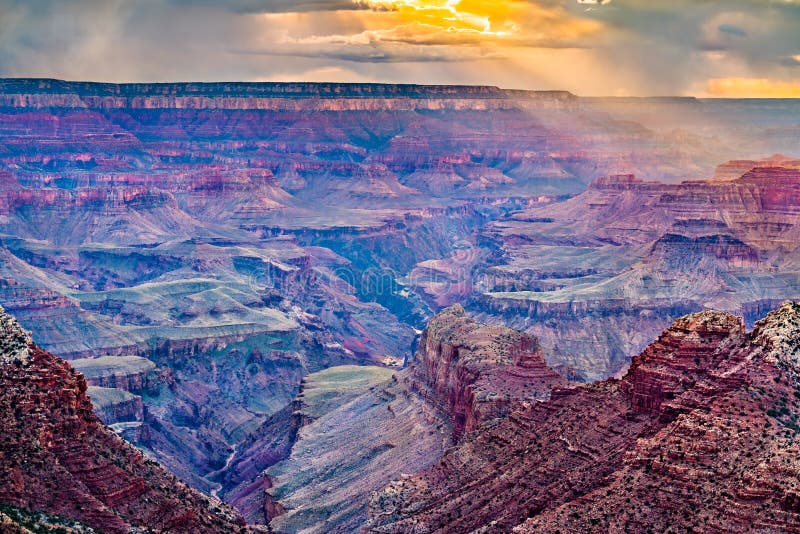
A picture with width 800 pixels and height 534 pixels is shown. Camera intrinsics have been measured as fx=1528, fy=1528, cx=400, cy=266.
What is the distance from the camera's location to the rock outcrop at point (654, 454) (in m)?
44.9

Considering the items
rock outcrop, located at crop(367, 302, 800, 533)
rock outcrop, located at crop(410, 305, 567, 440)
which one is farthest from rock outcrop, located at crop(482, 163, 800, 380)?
rock outcrop, located at crop(367, 302, 800, 533)

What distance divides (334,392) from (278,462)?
14.8 meters

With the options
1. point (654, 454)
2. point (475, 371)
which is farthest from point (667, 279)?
point (654, 454)

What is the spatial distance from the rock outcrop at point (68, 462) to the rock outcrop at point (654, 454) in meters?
10.8

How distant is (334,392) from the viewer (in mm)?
117188

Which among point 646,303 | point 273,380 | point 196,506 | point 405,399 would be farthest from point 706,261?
point 196,506

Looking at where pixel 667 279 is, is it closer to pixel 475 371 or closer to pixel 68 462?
pixel 475 371

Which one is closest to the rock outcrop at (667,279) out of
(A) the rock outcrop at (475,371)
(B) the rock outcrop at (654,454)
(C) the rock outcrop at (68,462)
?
(A) the rock outcrop at (475,371)

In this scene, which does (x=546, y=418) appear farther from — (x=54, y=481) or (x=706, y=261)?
(x=706, y=261)

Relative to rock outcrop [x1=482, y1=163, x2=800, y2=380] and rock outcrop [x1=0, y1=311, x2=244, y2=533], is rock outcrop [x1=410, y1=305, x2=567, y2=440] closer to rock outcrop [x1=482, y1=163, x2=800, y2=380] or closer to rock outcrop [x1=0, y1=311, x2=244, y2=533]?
rock outcrop [x1=0, y1=311, x2=244, y2=533]

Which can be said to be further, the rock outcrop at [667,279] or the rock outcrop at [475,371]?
the rock outcrop at [667,279]

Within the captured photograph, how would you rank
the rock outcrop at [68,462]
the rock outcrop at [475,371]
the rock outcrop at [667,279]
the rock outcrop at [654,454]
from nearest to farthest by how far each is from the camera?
1. the rock outcrop at [654,454]
2. the rock outcrop at [68,462]
3. the rock outcrop at [475,371]
4. the rock outcrop at [667,279]

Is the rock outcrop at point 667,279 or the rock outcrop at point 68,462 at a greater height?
the rock outcrop at point 68,462

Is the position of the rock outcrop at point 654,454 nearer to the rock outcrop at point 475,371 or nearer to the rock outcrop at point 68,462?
the rock outcrop at point 475,371
